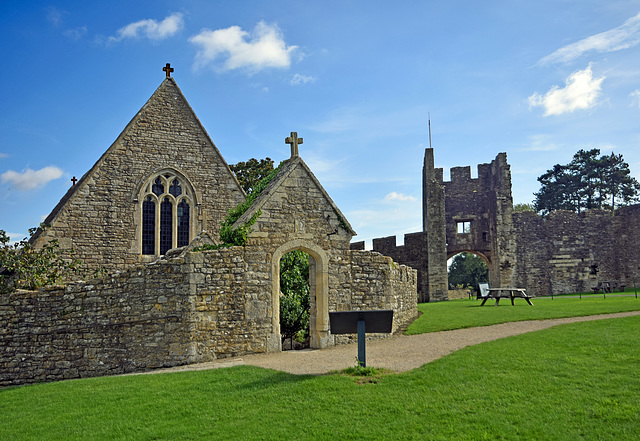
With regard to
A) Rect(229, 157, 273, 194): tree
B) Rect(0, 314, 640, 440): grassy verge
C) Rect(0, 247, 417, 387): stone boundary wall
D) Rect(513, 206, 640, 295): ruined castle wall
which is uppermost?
Rect(229, 157, 273, 194): tree

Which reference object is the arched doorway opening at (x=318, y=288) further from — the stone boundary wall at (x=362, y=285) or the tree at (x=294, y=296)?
the tree at (x=294, y=296)

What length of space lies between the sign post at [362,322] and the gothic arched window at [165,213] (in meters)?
13.4

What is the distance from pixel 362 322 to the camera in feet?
28.8

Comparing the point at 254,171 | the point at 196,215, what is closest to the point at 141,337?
the point at 196,215

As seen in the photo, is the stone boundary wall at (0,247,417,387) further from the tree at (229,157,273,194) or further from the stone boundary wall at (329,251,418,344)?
the tree at (229,157,273,194)

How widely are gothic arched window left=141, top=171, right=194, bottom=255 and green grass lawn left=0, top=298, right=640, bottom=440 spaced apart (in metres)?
10.9

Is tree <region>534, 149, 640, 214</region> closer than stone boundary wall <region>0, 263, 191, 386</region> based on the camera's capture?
No

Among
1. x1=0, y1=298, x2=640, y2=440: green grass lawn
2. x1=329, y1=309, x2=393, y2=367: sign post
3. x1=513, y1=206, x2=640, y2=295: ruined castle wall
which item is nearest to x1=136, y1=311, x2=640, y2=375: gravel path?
x1=0, y1=298, x2=640, y2=440: green grass lawn

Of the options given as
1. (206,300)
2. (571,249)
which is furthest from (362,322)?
(571,249)

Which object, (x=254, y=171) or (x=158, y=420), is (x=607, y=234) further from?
(x=158, y=420)

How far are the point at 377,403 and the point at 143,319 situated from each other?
20.9 ft

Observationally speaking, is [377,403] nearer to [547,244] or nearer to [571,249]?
[547,244]

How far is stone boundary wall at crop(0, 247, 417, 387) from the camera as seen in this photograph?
11195 mm

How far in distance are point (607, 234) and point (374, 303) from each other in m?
26.9
